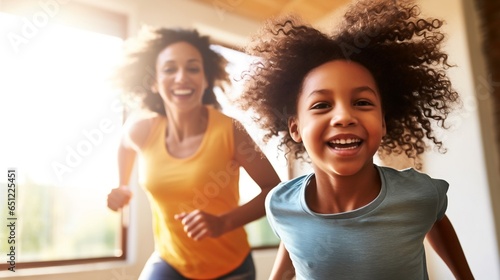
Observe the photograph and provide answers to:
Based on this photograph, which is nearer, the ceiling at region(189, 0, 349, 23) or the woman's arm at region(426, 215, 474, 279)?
the woman's arm at region(426, 215, 474, 279)

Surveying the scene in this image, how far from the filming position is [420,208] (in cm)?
50

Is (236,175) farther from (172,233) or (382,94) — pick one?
(382,94)

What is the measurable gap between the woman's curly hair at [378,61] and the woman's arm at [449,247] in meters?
0.13

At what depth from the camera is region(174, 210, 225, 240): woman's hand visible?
66 centimetres

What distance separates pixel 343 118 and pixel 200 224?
32cm

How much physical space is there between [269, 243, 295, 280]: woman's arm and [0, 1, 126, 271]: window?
0.27m

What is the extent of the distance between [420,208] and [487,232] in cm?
26

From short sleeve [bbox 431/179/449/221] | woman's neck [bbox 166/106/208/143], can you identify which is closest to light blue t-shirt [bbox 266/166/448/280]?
short sleeve [bbox 431/179/449/221]

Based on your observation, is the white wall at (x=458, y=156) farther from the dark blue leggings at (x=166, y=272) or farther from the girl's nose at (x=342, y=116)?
the girl's nose at (x=342, y=116)

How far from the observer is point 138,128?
0.70 m

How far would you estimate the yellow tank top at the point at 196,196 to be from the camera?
2.15 feet

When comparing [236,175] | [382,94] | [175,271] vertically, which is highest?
[382,94]

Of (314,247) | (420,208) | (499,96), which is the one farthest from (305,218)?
(499,96)

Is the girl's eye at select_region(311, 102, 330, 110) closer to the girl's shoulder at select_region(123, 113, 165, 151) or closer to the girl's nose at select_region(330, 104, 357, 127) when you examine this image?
the girl's nose at select_region(330, 104, 357, 127)
